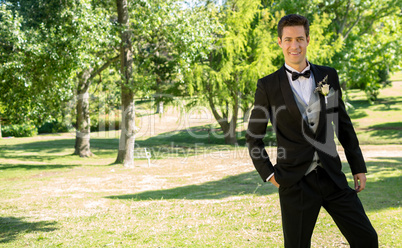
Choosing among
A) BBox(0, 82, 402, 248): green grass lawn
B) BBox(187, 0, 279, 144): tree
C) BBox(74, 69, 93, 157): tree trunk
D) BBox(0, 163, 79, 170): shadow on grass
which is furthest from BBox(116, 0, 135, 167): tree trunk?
BBox(187, 0, 279, 144): tree

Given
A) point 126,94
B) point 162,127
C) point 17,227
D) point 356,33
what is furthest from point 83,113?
point 356,33

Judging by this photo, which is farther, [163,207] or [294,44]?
[163,207]

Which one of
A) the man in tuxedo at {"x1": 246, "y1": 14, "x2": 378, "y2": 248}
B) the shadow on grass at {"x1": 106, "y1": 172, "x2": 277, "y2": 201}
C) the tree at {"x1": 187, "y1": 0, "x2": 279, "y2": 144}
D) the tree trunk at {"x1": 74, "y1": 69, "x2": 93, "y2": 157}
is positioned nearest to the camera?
the man in tuxedo at {"x1": 246, "y1": 14, "x2": 378, "y2": 248}

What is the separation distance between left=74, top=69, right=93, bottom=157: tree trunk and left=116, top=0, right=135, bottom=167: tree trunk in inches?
190

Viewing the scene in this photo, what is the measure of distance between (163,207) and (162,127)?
31848 mm

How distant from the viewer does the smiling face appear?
3.33 m

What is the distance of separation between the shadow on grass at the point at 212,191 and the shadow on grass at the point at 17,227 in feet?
8.69

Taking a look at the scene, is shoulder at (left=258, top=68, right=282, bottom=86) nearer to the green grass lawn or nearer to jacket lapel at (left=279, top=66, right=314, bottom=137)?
jacket lapel at (left=279, top=66, right=314, bottom=137)

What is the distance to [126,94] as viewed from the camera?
18016mm

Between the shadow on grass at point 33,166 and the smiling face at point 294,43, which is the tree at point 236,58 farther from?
the smiling face at point 294,43

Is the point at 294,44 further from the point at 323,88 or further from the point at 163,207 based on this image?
the point at 163,207

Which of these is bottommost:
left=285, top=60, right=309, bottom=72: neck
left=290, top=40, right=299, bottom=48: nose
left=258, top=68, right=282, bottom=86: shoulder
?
left=258, top=68, right=282, bottom=86: shoulder

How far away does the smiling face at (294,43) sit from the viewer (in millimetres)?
3332

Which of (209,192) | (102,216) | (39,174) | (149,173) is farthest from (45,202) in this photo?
(39,174)
